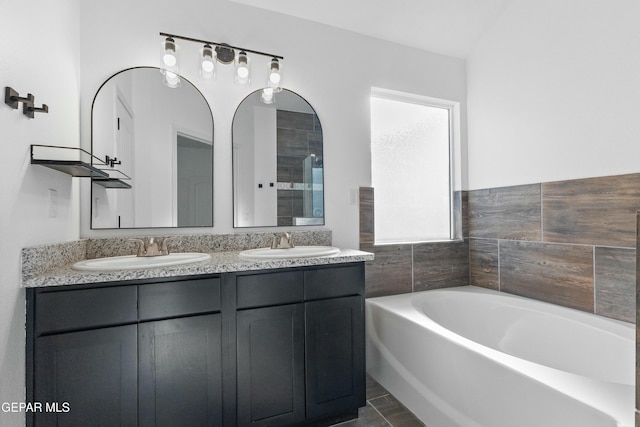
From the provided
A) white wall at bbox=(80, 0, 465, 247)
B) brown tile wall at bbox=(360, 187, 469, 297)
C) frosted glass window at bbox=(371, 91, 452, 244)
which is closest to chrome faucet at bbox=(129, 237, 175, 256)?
white wall at bbox=(80, 0, 465, 247)

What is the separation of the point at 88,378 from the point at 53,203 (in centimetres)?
78

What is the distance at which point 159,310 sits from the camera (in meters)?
1.37

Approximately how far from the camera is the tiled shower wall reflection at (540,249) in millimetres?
1784

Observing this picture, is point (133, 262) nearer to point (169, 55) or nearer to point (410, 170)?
point (169, 55)

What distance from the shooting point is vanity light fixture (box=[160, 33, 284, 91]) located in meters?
1.81

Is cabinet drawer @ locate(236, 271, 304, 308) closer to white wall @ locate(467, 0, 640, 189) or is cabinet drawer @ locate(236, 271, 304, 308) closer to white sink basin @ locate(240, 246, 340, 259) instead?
white sink basin @ locate(240, 246, 340, 259)

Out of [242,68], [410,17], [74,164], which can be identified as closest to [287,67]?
[242,68]

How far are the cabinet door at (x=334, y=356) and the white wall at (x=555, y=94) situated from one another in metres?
1.66

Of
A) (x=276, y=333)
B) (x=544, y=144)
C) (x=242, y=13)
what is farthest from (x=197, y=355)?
(x=544, y=144)

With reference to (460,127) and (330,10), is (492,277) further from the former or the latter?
(330,10)

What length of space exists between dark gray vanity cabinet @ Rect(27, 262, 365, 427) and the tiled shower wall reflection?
2.52ft

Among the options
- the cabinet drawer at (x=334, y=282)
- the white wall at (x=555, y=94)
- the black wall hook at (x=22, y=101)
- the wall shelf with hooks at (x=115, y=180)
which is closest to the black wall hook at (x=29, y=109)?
the black wall hook at (x=22, y=101)

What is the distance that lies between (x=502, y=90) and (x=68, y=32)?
2892 millimetres

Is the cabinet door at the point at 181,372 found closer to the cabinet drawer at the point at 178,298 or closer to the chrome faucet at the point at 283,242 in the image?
the cabinet drawer at the point at 178,298
